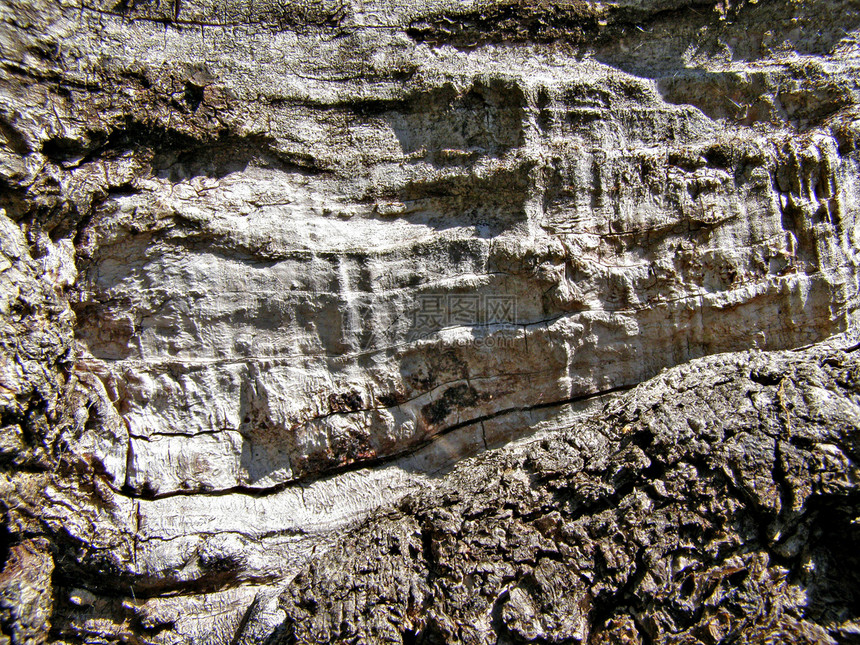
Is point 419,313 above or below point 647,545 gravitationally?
above

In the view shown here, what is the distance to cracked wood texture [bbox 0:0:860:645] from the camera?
6.56 feet

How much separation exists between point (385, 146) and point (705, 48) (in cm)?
180

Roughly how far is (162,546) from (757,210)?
10.3ft

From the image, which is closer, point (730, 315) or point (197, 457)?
point (197, 457)

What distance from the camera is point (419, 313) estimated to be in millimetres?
2539

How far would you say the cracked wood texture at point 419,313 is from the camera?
2.00 meters

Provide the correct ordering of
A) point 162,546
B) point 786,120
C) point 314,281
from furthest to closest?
point 786,120, point 314,281, point 162,546

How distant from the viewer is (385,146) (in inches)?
103

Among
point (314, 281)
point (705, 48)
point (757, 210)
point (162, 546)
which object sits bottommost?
point (162, 546)

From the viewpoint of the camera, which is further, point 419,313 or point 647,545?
point 419,313

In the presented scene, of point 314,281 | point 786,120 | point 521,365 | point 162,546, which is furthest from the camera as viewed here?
point 786,120

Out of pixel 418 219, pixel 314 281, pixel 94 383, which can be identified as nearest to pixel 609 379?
pixel 418 219

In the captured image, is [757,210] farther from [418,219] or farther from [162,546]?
[162,546]

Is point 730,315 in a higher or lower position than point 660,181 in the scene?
lower
